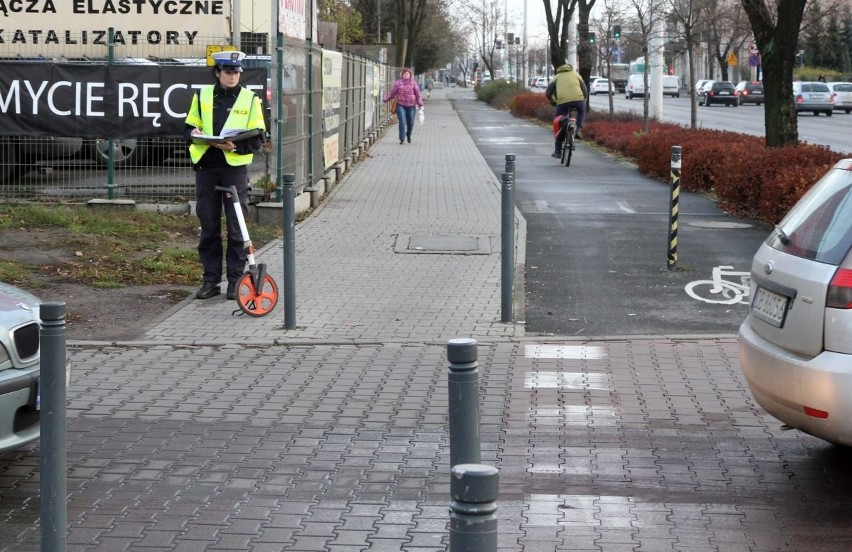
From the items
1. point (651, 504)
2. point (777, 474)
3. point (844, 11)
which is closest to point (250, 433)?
point (651, 504)

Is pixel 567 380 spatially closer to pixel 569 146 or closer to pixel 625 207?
pixel 625 207

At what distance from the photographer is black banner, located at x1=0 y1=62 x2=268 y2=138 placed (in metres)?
14.5

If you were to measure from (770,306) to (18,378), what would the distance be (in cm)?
343

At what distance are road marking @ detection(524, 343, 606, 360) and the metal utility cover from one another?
3.94m

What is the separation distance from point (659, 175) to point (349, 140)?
5610mm

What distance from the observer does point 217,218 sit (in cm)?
995

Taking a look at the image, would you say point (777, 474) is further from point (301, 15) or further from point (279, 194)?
point (301, 15)

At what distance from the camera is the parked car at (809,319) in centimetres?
511

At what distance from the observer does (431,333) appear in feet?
29.5

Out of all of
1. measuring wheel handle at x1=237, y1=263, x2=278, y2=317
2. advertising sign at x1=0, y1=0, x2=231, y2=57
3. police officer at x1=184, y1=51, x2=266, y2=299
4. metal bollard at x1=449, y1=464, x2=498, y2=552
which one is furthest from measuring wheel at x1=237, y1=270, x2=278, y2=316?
advertising sign at x1=0, y1=0, x2=231, y2=57

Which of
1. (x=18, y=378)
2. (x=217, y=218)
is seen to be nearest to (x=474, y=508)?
(x=18, y=378)

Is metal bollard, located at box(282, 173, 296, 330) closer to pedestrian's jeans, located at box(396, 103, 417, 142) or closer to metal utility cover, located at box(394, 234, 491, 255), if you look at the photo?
metal utility cover, located at box(394, 234, 491, 255)

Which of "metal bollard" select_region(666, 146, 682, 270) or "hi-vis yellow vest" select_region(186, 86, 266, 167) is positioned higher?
"hi-vis yellow vest" select_region(186, 86, 266, 167)

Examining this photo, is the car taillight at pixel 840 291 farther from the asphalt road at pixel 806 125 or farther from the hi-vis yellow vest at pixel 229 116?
the asphalt road at pixel 806 125
